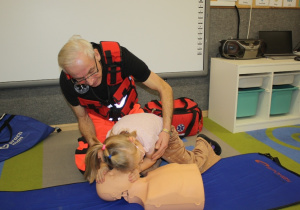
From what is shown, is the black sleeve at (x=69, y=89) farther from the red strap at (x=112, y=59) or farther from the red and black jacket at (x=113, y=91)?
the red strap at (x=112, y=59)

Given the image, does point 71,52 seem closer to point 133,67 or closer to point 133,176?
point 133,67

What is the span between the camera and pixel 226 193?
129cm

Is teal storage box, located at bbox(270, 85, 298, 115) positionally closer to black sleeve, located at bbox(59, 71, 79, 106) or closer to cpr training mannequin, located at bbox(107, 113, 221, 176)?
cpr training mannequin, located at bbox(107, 113, 221, 176)

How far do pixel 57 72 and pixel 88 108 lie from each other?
678mm

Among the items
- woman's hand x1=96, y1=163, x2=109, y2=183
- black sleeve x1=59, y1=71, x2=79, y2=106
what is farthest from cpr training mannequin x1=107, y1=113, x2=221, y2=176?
black sleeve x1=59, y1=71, x2=79, y2=106

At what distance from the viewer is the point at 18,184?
1.51m

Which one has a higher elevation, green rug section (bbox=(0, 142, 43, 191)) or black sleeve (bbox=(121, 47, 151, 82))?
black sleeve (bbox=(121, 47, 151, 82))

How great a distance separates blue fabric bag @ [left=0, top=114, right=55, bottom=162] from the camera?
1858 mm

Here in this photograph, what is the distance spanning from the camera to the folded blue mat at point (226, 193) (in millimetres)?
1227

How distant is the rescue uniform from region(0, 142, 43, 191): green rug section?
0.29 metres

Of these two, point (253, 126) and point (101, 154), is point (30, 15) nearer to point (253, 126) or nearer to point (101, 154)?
point (101, 154)

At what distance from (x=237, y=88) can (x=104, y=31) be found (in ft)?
3.78

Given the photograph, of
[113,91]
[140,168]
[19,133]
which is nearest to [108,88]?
[113,91]

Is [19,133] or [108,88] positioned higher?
[108,88]
